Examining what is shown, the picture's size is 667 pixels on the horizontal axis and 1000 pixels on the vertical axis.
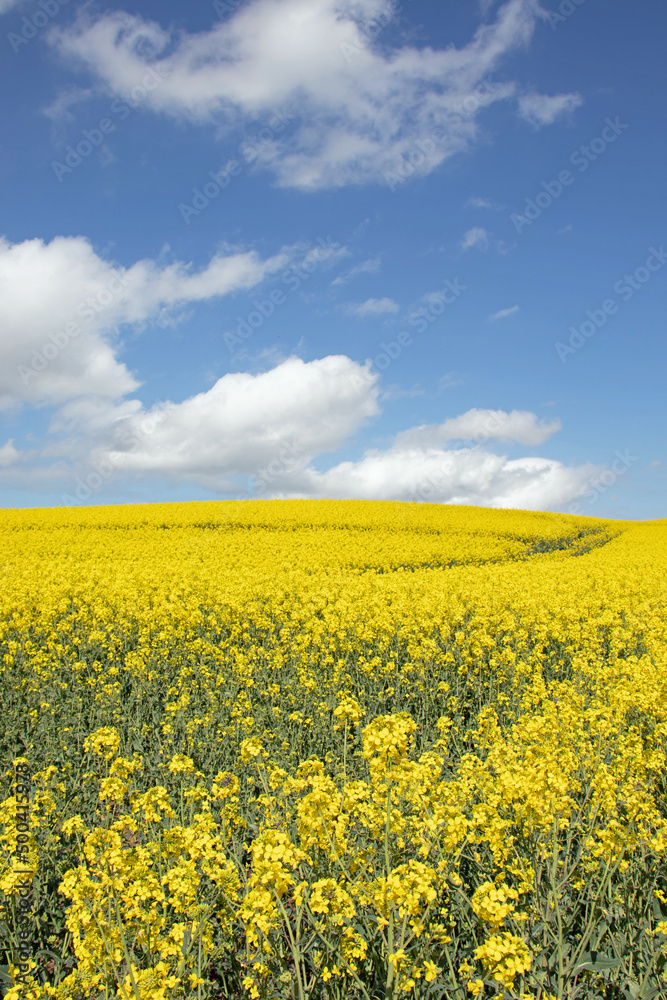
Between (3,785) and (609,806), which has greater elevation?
(609,806)

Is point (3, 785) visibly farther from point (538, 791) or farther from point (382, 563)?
point (382, 563)

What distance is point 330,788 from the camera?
317 centimetres

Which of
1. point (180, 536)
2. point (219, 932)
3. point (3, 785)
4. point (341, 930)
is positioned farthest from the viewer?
point (180, 536)

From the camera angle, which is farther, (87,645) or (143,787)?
(87,645)

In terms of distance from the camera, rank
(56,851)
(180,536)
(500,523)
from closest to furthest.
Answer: (56,851) < (180,536) < (500,523)

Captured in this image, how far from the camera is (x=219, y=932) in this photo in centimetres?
325

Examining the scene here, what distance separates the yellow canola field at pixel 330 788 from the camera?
2766 mm

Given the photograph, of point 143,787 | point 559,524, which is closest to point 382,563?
point 143,787

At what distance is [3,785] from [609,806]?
547 centimetres

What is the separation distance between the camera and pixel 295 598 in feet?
40.8

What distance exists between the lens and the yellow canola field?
277cm

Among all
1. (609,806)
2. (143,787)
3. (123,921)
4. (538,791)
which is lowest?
(143,787)

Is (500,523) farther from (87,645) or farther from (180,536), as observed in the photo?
(87,645)

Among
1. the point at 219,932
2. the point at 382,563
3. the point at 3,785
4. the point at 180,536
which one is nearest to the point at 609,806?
the point at 219,932
